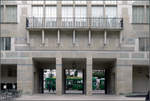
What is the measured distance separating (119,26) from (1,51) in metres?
13.8

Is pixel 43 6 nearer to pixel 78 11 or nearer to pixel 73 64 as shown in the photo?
pixel 78 11

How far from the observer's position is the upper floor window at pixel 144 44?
35.3 m

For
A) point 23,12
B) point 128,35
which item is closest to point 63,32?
point 23,12

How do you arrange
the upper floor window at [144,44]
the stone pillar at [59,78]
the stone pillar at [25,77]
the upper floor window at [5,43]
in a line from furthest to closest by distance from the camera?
1. the upper floor window at [5,43]
2. the upper floor window at [144,44]
3. the stone pillar at [25,77]
4. the stone pillar at [59,78]

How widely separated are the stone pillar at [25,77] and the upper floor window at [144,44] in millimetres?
12763

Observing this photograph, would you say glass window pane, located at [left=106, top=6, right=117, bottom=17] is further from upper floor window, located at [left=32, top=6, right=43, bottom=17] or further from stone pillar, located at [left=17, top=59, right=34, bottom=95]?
stone pillar, located at [left=17, top=59, right=34, bottom=95]

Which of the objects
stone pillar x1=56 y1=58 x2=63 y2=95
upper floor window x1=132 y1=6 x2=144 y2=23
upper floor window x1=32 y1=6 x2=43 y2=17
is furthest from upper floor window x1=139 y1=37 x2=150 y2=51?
upper floor window x1=32 y1=6 x2=43 y2=17

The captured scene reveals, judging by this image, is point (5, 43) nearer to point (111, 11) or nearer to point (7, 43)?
point (7, 43)

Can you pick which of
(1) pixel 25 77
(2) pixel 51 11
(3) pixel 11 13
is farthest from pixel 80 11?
(1) pixel 25 77

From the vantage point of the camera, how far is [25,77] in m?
35.0

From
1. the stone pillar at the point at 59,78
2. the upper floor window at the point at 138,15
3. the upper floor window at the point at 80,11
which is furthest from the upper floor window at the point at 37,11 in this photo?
the upper floor window at the point at 138,15

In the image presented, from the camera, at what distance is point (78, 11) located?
118 feet

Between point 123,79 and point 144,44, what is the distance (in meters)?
4.75

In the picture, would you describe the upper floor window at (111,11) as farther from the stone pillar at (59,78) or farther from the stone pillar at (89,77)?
the stone pillar at (59,78)
